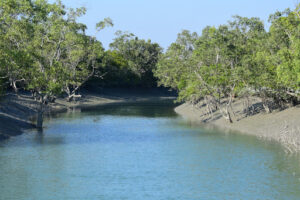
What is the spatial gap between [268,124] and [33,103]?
5799cm

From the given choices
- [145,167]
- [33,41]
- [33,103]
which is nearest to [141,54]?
[33,103]

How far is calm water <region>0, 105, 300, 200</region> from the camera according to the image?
3068 centimetres

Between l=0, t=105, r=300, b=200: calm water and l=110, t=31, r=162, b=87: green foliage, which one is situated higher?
l=110, t=31, r=162, b=87: green foliage

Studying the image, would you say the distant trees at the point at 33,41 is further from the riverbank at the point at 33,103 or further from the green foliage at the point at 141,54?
the green foliage at the point at 141,54

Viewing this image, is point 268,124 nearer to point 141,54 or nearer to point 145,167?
point 145,167

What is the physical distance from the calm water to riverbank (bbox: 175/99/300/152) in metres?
2.05

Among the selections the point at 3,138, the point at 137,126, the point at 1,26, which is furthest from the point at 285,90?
the point at 1,26

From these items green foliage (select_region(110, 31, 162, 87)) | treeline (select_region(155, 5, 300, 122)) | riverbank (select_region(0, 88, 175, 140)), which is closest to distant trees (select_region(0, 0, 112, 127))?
riverbank (select_region(0, 88, 175, 140))

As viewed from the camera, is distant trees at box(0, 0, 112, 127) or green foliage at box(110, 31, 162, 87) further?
green foliage at box(110, 31, 162, 87)

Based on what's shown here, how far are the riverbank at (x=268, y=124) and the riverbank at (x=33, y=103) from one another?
27957mm

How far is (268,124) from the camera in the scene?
58938mm

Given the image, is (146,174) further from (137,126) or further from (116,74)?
(116,74)

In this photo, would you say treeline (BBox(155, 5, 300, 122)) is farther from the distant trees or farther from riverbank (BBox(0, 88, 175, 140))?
riverbank (BBox(0, 88, 175, 140))

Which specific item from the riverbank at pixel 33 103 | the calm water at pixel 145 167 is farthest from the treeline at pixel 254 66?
the riverbank at pixel 33 103
